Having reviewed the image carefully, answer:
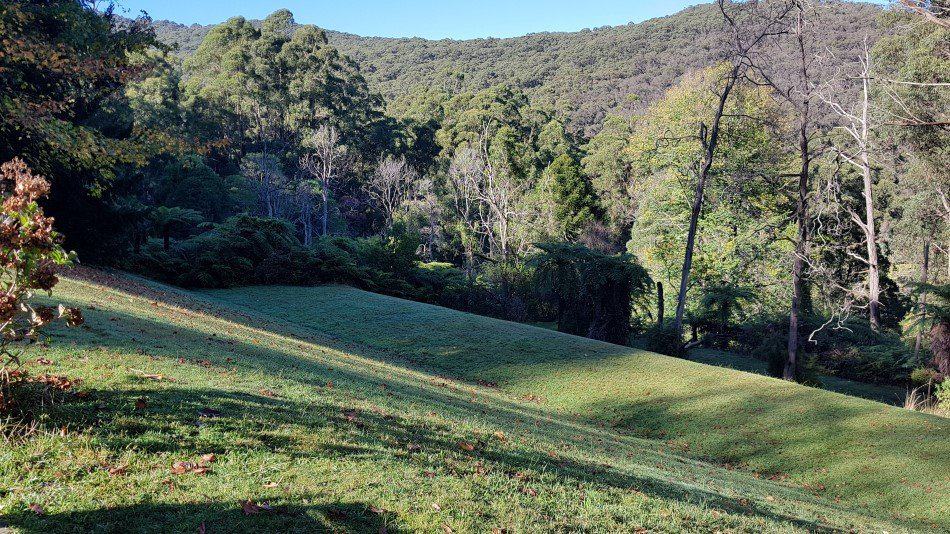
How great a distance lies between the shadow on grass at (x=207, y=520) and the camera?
374 cm

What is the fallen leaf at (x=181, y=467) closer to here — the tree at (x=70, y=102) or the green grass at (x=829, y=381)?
Result: the tree at (x=70, y=102)

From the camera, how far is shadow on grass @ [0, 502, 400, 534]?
147 inches

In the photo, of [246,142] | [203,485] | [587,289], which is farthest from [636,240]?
[246,142]

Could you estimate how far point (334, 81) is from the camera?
5997cm

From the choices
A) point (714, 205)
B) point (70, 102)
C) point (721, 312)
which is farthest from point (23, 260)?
point (714, 205)

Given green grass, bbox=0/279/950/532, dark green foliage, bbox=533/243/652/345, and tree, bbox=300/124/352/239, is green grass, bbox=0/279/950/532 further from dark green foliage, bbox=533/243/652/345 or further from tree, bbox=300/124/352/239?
tree, bbox=300/124/352/239

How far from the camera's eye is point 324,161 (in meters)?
50.2

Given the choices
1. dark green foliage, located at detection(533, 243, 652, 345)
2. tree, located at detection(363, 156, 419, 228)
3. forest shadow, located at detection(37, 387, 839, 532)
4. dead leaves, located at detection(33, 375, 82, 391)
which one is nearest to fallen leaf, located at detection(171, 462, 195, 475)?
forest shadow, located at detection(37, 387, 839, 532)

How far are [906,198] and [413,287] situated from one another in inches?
1058

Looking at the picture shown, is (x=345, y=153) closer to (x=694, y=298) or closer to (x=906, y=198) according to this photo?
(x=694, y=298)

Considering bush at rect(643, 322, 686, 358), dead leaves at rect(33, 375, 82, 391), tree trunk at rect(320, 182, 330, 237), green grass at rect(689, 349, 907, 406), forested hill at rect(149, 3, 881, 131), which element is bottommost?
green grass at rect(689, 349, 907, 406)

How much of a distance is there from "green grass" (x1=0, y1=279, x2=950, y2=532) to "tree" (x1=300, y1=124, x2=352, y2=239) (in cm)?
3280

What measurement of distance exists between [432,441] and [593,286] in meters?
19.8

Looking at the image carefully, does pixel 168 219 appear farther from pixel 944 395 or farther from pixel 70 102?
pixel 944 395
